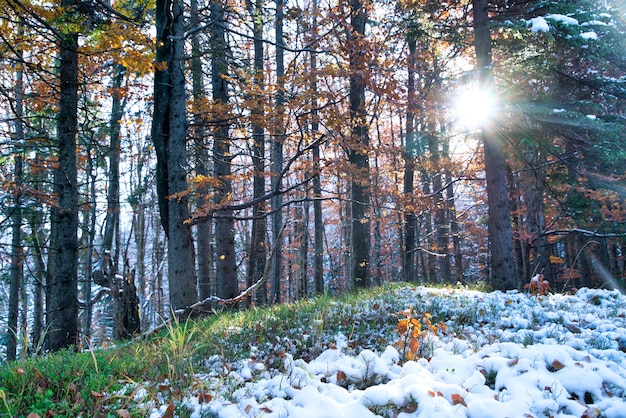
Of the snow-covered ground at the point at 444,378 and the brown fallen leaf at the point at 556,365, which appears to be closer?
the snow-covered ground at the point at 444,378

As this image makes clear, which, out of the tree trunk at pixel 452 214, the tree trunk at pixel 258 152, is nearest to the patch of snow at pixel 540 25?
the tree trunk at pixel 452 214

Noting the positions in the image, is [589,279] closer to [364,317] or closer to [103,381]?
[364,317]

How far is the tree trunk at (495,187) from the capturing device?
8820mm

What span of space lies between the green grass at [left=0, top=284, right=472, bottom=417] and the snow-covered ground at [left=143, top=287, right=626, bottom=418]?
0.31 feet

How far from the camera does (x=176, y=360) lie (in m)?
3.48

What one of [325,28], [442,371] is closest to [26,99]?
[325,28]

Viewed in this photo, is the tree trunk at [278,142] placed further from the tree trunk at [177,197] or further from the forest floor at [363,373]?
the forest floor at [363,373]

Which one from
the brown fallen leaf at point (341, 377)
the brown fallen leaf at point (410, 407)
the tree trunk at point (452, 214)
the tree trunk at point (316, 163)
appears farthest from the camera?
the tree trunk at point (452, 214)

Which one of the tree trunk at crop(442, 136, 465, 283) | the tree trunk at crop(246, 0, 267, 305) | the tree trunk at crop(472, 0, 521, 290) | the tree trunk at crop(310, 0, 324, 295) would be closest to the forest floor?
the tree trunk at crop(310, 0, 324, 295)

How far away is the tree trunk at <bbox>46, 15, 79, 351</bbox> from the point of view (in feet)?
25.3

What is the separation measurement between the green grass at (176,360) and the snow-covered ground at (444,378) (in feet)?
0.31

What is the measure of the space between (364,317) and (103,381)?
310cm

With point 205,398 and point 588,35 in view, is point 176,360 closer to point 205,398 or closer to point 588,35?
point 205,398

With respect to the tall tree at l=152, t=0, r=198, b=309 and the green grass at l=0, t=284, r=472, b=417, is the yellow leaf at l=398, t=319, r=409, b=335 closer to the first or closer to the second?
the green grass at l=0, t=284, r=472, b=417
